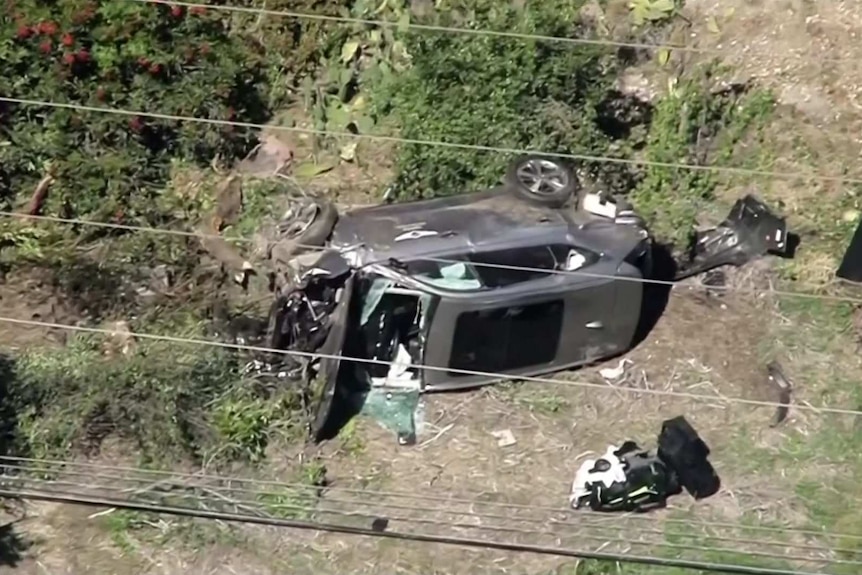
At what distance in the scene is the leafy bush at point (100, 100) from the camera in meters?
6.75

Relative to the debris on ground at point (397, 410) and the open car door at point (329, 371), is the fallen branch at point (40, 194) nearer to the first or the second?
the open car door at point (329, 371)

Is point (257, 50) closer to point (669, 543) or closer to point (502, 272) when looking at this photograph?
point (502, 272)

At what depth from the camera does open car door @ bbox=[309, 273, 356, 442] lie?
5789mm

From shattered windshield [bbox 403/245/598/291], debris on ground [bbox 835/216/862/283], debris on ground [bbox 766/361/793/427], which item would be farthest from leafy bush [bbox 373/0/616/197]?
debris on ground [bbox 766/361/793/427]

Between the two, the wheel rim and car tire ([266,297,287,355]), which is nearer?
car tire ([266,297,287,355])

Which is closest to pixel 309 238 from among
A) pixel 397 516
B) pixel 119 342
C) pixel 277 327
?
pixel 277 327

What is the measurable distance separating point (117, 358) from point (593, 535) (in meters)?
2.26

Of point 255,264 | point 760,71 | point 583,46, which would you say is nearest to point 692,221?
point 583,46

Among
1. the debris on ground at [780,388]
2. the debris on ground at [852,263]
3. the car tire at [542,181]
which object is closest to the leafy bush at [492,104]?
the car tire at [542,181]

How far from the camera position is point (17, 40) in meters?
6.75

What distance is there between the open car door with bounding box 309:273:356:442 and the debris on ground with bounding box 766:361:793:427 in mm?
1987

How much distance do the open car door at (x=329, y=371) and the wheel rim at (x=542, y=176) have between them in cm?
108

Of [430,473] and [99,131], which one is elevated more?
[99,131]

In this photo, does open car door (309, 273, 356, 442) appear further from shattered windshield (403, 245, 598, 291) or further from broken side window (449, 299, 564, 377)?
broken side window (449, 299, 564, 377)
